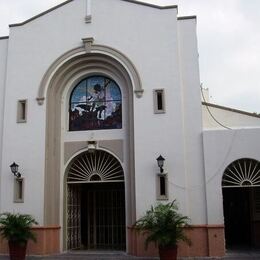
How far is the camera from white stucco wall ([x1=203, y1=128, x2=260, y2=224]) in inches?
603

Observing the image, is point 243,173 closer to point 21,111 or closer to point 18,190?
point 18,190

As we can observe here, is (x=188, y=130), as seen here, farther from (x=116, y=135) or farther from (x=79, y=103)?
(x=79, y=103)

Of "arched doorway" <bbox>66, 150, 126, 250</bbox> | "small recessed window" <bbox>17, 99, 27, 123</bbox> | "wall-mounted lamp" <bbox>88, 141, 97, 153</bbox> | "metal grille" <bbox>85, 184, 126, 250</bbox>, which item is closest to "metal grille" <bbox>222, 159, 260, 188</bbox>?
"arched doorway" <bbox>66, 150, 126, 250</bbox>

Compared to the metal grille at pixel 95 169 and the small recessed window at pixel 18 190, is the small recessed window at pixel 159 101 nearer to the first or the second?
the metal grille at pixel 95 169

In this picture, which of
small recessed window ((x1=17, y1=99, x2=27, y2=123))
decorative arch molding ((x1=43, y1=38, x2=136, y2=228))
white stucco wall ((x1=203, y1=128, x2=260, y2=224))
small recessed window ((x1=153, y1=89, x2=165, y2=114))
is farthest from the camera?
small recessed window ((x1=17, y1=99, x2=27, y2=123))

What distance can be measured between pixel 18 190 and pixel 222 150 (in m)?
7.94

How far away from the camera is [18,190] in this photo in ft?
55.5

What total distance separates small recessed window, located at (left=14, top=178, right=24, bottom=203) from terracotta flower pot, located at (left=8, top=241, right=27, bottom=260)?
2.00 metres

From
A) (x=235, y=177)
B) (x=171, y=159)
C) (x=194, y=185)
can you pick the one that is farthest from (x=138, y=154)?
(x=235, y=177)

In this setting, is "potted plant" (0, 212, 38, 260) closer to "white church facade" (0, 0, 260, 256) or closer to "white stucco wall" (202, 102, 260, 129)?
"white church facade" (0, 0, 260, 256)

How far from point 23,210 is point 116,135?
458 cm

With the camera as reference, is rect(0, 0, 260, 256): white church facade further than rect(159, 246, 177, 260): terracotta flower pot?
Yes

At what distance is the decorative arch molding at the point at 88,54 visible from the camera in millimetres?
16641

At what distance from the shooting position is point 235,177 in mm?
15664
